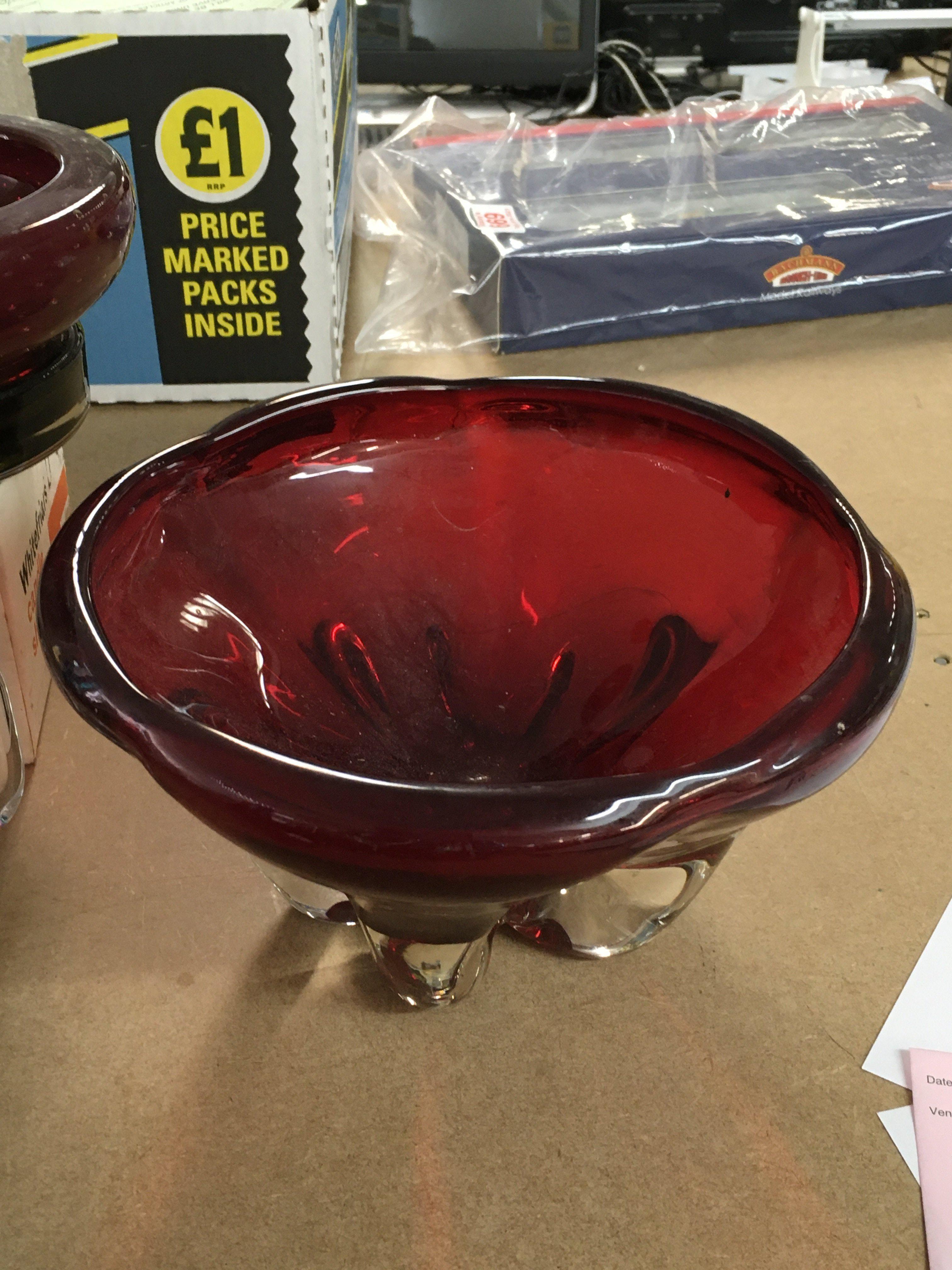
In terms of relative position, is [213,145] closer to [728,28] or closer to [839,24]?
[839,24]

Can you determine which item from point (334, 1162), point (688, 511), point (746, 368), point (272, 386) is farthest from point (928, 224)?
point (334, 1162)

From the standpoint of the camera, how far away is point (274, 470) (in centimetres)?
35

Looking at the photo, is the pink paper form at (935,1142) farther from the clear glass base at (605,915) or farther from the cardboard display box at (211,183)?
the cardboard display box at (211,183)

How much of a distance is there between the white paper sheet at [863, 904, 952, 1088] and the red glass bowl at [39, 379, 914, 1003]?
0.28 ft

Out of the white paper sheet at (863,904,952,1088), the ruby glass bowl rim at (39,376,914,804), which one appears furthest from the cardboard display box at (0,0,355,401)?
the white paper sheet at (863,904,952,1088)

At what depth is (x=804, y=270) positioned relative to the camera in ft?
2.61

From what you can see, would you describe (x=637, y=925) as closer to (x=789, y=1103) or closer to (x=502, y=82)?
(x=789, y=1103)

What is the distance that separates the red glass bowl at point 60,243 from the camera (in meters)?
0.30

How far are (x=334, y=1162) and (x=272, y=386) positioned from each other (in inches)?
19.1

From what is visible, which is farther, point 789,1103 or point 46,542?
point 46,542

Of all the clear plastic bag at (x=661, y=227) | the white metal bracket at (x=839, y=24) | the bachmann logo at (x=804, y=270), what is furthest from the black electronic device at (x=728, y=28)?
the bachmann logo at (x=804, y=270)

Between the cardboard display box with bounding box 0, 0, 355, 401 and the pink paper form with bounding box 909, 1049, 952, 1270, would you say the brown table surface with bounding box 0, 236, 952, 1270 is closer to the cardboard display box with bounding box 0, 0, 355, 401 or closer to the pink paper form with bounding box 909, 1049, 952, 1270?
the pink paper form with bounding box 909, 1049, 952, 1270

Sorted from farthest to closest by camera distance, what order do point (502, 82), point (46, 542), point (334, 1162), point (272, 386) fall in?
point (502, 82) → point (272, 386) → point (46, 542) → point (334, 1162)

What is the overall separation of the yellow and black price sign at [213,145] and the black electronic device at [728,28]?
0.78 m
